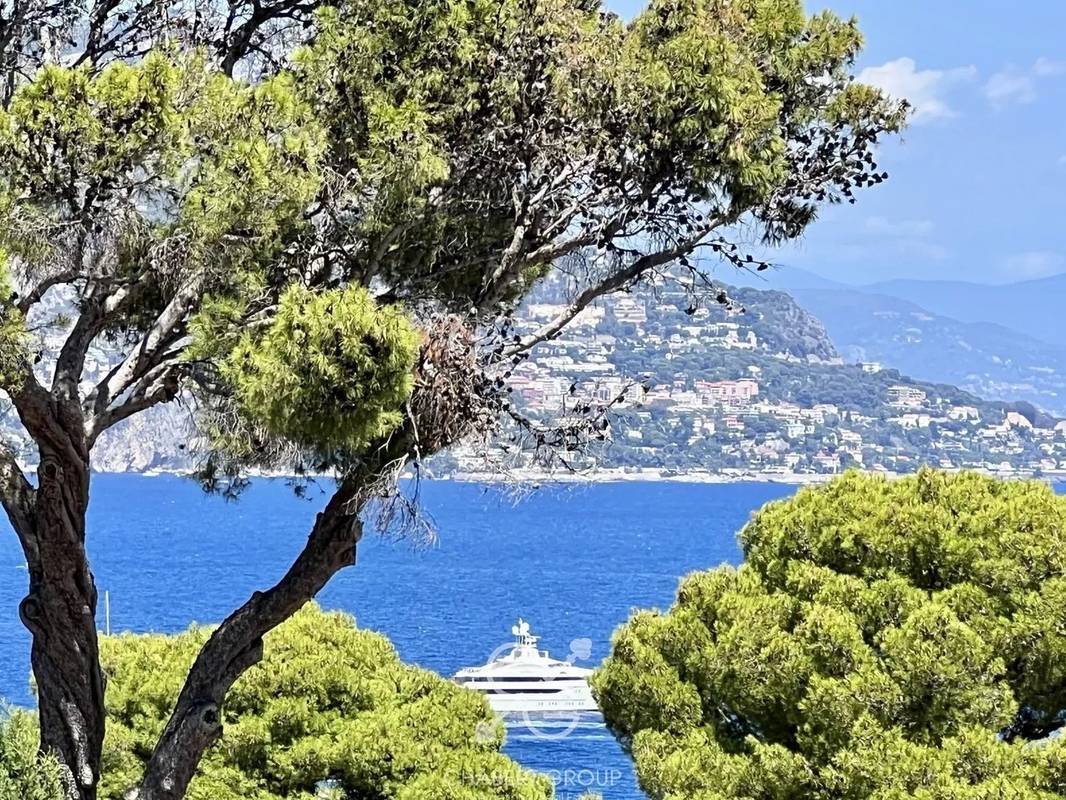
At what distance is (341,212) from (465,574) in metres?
63.4

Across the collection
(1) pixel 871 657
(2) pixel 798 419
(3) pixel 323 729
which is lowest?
(3) pixel 323 729

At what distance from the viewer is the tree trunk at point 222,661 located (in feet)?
17.2

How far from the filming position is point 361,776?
27.7ft

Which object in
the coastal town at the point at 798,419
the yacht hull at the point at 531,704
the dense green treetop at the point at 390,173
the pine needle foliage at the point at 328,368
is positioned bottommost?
the yacht hull at the point at 531,704

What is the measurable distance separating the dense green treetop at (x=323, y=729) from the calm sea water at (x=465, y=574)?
342 centimetres

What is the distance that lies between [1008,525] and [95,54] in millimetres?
4700

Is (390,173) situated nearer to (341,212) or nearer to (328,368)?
(341,212)

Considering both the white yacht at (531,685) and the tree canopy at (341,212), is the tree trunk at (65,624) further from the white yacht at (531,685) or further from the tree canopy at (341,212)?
the white yacht at (531,685)

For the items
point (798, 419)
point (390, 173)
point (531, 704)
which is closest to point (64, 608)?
point (390, 173)

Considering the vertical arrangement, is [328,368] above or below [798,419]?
below

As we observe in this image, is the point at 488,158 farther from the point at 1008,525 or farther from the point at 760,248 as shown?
the point at 1008,525

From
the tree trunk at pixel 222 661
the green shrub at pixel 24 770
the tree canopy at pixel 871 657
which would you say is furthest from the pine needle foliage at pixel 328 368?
the tree canopy at pixel 871 657

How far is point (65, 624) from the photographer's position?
5.39m

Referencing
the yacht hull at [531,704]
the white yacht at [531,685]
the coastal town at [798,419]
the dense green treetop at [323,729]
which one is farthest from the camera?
the coastal town at [798,419]
